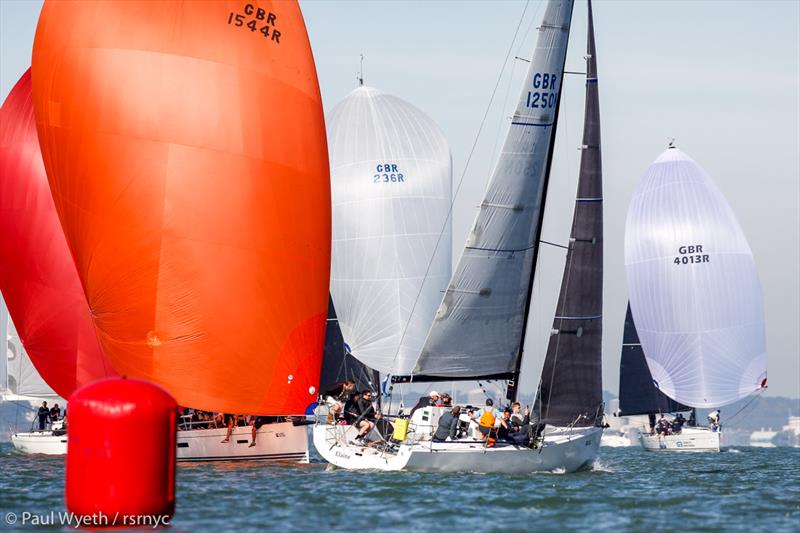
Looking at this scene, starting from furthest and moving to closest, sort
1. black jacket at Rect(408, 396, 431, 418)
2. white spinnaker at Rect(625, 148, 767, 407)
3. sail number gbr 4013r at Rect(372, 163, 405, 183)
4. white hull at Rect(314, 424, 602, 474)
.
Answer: white spinnaker at Rect(625, 148, 767, 407)
sail number gbr 4013r at Rect(372, 163, 405, 183)
black jacket at Rect(408, 396, 431, 418)
white hull at Rect(314, 424, 602, 474)

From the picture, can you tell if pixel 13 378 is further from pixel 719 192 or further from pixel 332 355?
pixel 719 192

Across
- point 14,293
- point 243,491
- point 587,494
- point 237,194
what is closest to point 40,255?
point 14,293

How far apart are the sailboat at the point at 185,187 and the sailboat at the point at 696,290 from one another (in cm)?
2871

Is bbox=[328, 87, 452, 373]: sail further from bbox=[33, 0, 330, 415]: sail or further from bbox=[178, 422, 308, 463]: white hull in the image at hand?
bbox=[33, 0, 330, 415]: sail

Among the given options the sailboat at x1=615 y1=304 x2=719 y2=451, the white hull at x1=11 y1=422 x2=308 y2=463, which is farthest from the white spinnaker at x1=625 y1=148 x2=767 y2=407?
the white hull at x1=11 y1=422 x2=308 y2=463

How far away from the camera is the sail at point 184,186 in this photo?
24031 mm

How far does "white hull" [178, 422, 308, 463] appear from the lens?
30.4m

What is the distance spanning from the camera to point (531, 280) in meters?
30.2

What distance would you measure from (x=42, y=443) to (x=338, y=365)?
902 centimetres

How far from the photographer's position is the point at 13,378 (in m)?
48.3

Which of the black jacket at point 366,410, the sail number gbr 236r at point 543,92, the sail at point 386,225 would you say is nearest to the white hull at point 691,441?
the sail at point 386,225

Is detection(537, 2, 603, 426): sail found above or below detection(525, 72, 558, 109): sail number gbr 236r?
below

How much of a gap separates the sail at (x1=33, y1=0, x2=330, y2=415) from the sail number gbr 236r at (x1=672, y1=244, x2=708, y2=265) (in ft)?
94.0

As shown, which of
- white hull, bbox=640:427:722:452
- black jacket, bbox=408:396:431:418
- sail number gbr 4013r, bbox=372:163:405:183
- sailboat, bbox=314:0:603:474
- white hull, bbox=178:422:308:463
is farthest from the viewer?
white hull, bbox=640:427:722:452
